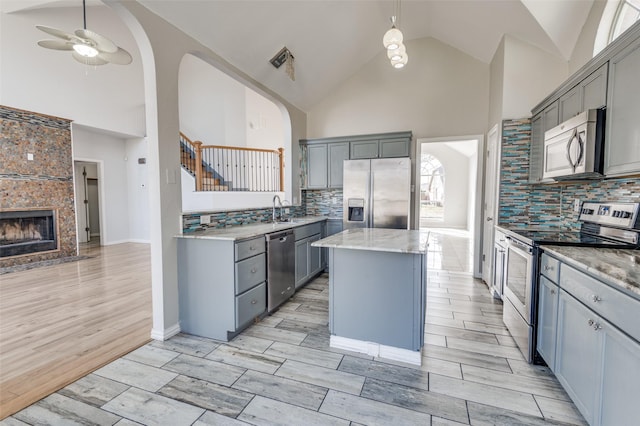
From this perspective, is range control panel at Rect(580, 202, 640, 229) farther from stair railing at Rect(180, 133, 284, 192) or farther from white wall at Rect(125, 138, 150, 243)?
white wall at Rect(125, 138, 150, 243)

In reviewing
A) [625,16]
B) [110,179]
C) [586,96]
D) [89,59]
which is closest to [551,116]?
[586,96]

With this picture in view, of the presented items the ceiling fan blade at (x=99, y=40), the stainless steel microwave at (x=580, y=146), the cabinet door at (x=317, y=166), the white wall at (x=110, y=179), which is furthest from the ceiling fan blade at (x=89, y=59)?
the stainless steel microwave at (x=580, y=146)

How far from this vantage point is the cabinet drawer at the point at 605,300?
3.82ft

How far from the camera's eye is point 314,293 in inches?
147

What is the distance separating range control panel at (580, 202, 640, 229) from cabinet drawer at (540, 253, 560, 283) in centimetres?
56

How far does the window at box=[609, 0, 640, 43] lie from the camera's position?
234cm

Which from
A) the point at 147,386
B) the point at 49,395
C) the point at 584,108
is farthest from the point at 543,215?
the point at 49,395

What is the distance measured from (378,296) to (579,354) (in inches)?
46.9

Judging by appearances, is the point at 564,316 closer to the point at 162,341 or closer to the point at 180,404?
the point at 180,404

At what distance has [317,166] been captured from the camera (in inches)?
196

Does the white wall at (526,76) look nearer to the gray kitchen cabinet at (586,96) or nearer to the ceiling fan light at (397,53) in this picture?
the gray kitchen cabinet at (586,96)

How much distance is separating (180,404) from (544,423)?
2.12 metres

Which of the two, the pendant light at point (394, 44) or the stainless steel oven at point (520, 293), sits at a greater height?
the pendant light at point (394, 44)

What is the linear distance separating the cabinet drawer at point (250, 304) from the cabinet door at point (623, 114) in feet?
9.60
